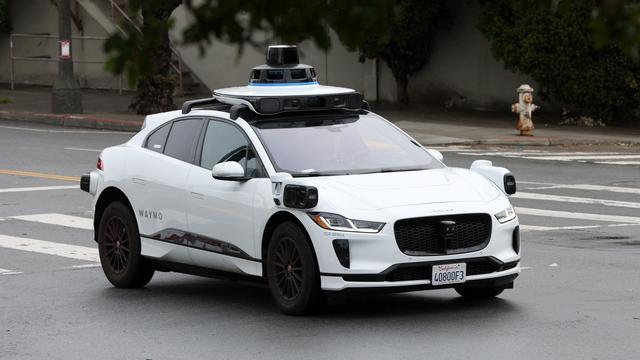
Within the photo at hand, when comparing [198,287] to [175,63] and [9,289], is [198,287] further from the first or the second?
[175,63]

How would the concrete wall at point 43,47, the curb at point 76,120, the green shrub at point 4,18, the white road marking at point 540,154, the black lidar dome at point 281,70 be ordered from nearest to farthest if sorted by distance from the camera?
1. the black lidar dome at point 281,70
2. the white road marking at point 540,154
3. the curb at point 76,120
4. the concrete wall at point 43,47
5. the green shrub at point 4,18

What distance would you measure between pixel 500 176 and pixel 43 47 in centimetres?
2971

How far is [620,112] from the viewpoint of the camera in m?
28.9

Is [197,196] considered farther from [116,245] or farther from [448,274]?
[448,274]

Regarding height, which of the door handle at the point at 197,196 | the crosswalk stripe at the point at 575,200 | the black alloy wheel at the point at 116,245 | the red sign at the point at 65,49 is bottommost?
the crosswalk stripe at the point at 575,200

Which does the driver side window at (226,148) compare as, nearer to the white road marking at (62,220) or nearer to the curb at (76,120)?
the white road marking at (62,220)

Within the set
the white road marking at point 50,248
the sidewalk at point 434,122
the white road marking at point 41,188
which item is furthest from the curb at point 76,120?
the white road marking at point 50,248

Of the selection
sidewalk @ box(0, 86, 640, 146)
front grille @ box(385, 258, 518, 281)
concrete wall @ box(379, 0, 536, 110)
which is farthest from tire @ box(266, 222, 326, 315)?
concrete wall @ box(379, 0, 536, 110)

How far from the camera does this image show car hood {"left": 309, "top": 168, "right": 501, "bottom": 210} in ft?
33.2

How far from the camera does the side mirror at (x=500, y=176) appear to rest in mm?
11281

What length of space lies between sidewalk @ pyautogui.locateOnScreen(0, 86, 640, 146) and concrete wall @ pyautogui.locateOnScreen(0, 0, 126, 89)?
196 cm

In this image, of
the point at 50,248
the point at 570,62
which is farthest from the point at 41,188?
the point at 570,62

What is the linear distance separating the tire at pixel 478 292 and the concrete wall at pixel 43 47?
91.0ft

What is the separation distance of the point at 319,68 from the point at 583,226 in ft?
66.5
